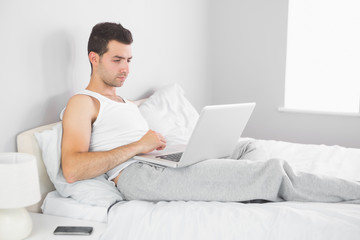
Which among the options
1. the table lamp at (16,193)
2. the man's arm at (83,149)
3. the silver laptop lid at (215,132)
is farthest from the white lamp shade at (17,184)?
the silver laptop lid at (215,132)

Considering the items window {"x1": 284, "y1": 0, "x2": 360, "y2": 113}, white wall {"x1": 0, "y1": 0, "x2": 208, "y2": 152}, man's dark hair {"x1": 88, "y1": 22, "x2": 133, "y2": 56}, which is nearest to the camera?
white wall {"x1": 0, "y1": 0, "x2": 208, "y2": 152}

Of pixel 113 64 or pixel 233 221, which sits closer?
pixel 233 221

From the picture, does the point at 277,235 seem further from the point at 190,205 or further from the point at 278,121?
the point at 278,121

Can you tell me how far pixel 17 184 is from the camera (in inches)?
46.2

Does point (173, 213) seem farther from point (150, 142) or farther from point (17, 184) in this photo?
point (17, 184)

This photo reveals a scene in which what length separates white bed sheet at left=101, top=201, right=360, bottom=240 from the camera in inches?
47.8

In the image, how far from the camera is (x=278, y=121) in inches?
133

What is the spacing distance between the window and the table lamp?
2.55m

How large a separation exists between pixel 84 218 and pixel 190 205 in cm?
40

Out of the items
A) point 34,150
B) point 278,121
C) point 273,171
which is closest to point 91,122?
point 34,150

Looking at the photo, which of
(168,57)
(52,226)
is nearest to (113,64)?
(52,226)

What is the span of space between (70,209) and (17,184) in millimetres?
355

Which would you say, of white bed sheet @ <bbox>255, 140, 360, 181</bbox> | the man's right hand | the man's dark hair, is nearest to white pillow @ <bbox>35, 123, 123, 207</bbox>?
the man's right hand

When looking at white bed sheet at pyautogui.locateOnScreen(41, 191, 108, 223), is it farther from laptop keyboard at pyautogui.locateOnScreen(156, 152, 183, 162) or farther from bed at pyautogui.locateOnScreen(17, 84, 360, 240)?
laptop keyboard at pyautogui.locateOnScreen(156, 152, 183, 162)
